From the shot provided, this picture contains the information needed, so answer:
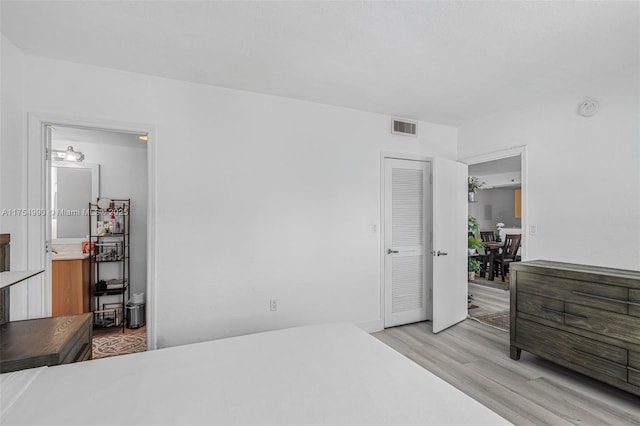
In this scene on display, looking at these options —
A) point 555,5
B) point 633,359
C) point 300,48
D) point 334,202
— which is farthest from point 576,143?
point 300,48

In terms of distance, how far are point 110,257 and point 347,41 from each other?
372cm

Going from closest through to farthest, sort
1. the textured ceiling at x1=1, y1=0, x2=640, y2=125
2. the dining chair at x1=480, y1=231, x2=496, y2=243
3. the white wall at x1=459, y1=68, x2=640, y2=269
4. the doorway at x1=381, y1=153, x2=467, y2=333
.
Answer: the textured ceiling at x1=1, y1=0, x2=640, y2=125 → the white wall at x1=459, y1=68, x2=640, y2=269 → the doorway at x1=381, y1=153, x2=467, y2=333 → the dining chair at x1=480, y1=231, x2=496, y2=243

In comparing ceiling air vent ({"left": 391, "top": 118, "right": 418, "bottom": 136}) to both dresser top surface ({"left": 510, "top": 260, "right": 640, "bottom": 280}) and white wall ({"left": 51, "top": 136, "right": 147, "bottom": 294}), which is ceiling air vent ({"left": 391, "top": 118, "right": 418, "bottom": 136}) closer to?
dresser top surface ({"left": 510, "top": 260, "right": 640, "bottom": 280})

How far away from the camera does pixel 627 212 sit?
97.7 inches

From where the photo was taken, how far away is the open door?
3564mm

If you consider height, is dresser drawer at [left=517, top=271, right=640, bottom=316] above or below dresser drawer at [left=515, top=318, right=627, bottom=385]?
above

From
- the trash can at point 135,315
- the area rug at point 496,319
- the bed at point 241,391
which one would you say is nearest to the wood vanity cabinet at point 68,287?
the trash can at point 135,315

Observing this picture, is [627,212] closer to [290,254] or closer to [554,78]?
[554,78]

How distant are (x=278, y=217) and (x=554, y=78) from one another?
277 centimetres

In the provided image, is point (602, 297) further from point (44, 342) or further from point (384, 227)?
point (44, 342)

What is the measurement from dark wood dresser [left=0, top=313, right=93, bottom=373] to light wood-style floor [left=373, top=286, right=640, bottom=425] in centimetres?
253

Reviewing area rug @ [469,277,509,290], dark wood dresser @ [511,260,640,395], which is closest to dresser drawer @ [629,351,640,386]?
dark wood dresser @ [511,260,640,395]

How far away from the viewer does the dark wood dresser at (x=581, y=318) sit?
2.10 m

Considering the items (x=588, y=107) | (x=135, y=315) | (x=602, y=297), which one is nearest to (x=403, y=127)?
(x=588, y=107)
